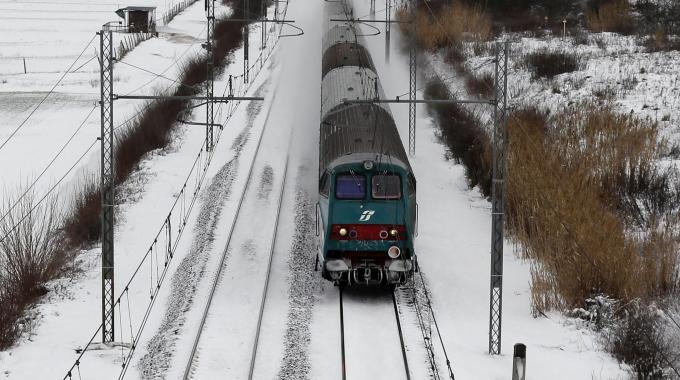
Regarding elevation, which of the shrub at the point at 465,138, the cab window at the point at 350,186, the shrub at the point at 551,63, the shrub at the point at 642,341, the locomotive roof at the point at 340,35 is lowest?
the shrub at the point at 642,341

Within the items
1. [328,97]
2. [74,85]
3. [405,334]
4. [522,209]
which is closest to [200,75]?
[74,85]

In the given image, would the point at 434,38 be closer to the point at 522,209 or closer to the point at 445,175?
the point at 445,175

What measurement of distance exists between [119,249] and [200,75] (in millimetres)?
22779

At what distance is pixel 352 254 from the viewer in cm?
1975

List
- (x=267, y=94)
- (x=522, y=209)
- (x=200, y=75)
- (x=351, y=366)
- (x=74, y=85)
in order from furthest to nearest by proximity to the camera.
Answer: (x=74, y=85), (x=200, y=75), (x=267, y=94), (x=522, y=209), (x=351, y=366)

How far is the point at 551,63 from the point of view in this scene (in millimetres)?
Result: 39125

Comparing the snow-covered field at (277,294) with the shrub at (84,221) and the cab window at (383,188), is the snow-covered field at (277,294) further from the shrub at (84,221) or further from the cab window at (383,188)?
the cab window at (383,188)

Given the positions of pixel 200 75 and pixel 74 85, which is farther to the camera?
pixel 74 85

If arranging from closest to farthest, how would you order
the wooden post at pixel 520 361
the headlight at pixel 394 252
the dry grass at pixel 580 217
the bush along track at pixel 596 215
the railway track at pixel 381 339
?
1. the wooden post at pixel 520 361
2. the railway track at pixel 381 339
3. the bush along track at pixel 596 215
4. the dry grass at pixel 580 217
5. the headlight at pixel 394 252

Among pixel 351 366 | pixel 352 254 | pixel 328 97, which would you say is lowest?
pixel 351 366

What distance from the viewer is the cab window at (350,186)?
64.1ft

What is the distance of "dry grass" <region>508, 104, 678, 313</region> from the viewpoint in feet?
61.9

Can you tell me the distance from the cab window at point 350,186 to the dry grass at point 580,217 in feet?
12.2

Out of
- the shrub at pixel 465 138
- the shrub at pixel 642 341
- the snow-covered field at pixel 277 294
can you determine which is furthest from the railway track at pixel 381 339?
the shrub at pixel 465 138
